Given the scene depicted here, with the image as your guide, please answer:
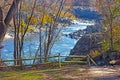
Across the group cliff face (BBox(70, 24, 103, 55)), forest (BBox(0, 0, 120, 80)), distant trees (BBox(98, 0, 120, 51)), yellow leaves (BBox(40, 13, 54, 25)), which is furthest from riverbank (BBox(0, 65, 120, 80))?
cliff face (BBox(70, 24, 103, 55))

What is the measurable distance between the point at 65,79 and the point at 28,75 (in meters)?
2.35

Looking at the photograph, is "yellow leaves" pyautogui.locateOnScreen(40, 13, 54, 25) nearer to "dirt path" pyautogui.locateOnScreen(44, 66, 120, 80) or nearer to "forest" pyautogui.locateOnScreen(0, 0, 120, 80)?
"forest" pyautogui.locateOnScreen(0, 0, 120, 80)

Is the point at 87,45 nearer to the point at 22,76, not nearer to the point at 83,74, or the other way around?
the point at 83,74

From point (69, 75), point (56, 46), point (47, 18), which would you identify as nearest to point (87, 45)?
point (47, 18)

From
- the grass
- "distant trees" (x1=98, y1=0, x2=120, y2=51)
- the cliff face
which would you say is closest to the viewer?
the grass

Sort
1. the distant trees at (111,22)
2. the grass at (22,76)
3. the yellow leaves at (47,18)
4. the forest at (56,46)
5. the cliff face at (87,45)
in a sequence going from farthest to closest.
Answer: the cliff face at (87,45) → the yellow leaves at (47,18) → the distant trees at (111,22) → the forest at (56,46) → the grass at (22,76)

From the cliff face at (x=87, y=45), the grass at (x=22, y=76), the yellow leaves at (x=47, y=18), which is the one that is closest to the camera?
the grass at (x=22, y=76)

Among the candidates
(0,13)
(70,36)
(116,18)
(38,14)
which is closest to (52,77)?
(0,13)

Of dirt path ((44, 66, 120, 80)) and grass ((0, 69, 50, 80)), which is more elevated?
grass ((0, 69, 50, 80))

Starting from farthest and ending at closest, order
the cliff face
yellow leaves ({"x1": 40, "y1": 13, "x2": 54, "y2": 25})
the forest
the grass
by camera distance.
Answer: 1. the cliff face
2. yellow leaves ({"x1": 40, "y1": 13, "x2": 54, "y2": 25})
3. the forest
4. the grass

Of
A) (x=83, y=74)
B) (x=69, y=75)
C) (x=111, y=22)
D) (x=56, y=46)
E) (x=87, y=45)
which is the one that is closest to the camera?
(x=69, y=75)

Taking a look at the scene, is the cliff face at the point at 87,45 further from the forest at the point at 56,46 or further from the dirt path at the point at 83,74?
the dirt path at the point at 83,74

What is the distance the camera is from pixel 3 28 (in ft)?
62.6

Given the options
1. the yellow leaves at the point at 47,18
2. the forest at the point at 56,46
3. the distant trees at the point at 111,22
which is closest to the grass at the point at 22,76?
the forest at the point at 56,46
